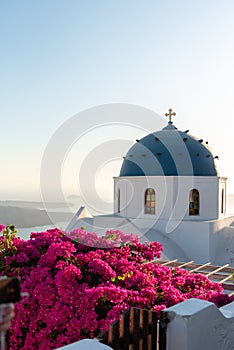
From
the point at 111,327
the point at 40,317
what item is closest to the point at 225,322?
the point at 111,327

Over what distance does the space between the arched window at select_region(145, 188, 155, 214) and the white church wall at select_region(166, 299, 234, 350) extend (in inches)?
429

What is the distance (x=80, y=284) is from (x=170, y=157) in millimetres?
11089

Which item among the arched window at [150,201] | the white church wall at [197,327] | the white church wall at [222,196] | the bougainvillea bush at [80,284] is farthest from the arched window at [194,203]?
the white church wall at [197,327]

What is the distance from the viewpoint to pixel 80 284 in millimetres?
4328

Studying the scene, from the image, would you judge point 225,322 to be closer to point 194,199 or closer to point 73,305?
point 73,305

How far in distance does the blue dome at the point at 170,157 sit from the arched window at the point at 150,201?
0.72m

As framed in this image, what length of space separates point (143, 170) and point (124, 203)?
65.6 inches

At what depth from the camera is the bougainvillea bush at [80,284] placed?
381cm

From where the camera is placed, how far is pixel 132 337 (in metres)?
2.89

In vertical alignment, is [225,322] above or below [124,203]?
below

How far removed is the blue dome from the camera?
579 inches

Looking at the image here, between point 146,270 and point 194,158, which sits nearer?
point 146,270

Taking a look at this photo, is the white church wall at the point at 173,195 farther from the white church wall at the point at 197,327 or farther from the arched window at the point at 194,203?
the white church wall at the point at 197,327

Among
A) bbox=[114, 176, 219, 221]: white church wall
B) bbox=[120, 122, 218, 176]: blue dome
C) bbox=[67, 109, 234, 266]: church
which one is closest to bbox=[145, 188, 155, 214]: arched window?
bbox=[67, 109, 234, 266]: church
